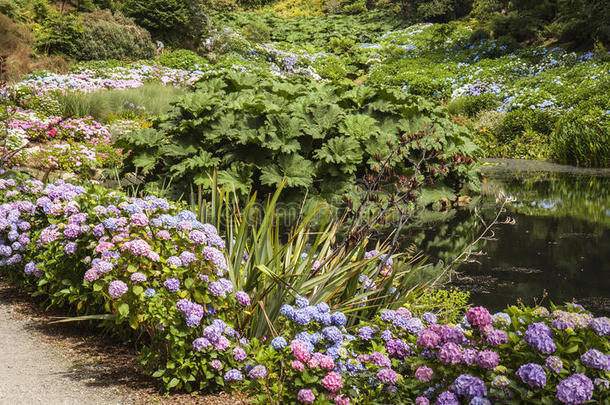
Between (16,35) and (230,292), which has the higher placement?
(16,35)

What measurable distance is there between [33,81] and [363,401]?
37.4ft

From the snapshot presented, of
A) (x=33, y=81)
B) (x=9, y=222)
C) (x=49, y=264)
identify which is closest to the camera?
(x=49, y=264)

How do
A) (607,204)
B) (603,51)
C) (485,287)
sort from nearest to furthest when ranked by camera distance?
(485,287), (607,204), (603,51)

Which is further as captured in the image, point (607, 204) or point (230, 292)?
point (607, 204)

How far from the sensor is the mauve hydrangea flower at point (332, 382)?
1743 millimetres

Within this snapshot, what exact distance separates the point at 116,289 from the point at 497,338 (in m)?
1.50

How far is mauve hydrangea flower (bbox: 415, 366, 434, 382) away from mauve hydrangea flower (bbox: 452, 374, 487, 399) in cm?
11

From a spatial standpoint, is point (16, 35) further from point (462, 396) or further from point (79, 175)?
point (462, 396)

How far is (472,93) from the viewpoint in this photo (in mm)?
14367

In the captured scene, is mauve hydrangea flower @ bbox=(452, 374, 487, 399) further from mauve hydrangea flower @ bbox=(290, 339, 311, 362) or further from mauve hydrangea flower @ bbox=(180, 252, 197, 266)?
mauve hydrangea flower @ bbox=(180, 252, 197, 266)

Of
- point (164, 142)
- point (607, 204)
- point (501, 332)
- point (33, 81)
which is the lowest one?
point (607, 204)

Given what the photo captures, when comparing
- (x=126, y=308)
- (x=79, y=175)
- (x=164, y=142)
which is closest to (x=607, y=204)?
(x=164, y=142)

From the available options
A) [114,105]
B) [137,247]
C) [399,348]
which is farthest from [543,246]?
[114,105]

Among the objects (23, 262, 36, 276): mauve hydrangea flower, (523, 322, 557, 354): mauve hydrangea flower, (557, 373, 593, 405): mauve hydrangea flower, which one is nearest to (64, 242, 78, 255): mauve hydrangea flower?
(23, 262, 36, 276): mauve hydrangea flower
